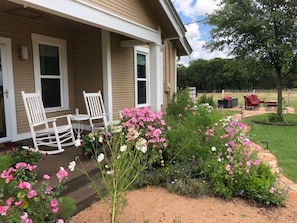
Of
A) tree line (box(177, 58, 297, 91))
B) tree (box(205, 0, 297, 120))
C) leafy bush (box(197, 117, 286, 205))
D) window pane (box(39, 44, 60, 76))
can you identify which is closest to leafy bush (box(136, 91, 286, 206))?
leafy bush (box(197, 117, 286, 205))

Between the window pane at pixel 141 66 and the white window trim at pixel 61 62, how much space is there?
Answer: 81.7 inches

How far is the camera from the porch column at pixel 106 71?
5660 millimetres

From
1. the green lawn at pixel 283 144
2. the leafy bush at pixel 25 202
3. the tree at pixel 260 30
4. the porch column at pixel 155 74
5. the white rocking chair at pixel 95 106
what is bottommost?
the green lawn at pixel 283 144

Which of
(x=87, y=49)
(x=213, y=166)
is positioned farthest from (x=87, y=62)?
(x=213, y=166)

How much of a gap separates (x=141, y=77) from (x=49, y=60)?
8.83 ft

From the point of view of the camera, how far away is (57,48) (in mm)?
5582

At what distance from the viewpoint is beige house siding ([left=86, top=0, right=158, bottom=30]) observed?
4.17 metres

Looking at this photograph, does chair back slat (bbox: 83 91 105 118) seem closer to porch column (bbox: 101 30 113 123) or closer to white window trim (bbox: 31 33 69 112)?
porch column (bbox: 101 30 113 123)

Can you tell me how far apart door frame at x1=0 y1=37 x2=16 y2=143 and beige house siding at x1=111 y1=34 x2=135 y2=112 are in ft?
7.10

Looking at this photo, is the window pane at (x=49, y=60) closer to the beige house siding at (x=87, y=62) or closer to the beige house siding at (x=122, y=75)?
the beige house siding at (x=87, y=62)

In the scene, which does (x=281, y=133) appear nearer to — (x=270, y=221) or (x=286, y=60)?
(x=286, y=60)

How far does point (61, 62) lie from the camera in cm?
566

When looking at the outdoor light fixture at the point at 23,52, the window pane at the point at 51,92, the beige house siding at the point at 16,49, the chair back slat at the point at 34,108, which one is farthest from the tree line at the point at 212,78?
the chair back slat at the point at 34,108

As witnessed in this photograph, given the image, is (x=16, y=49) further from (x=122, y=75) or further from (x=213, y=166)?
(x=213, y=166)
